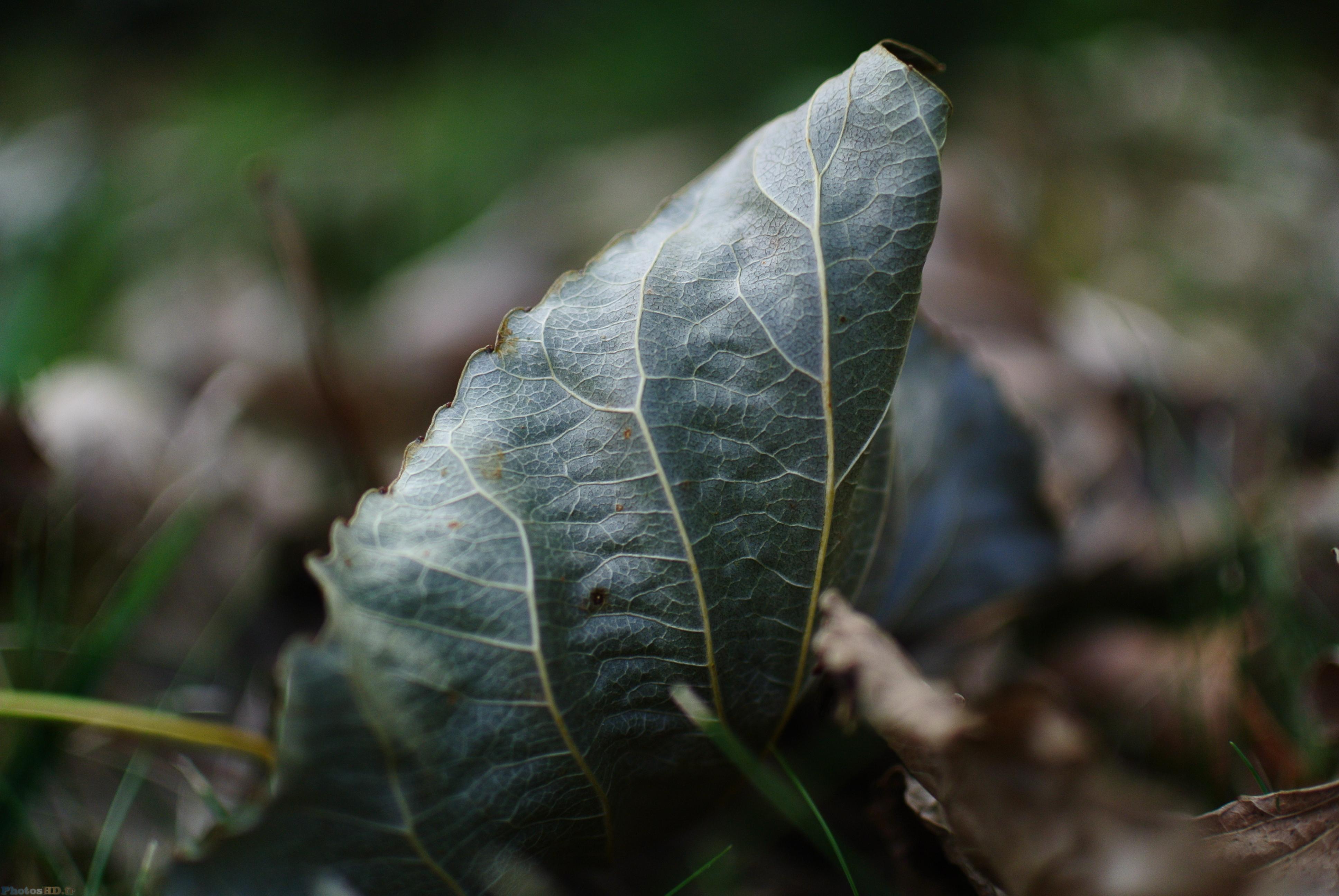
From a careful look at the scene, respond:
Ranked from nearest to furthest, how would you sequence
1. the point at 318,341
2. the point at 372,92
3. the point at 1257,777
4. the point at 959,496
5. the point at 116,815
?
the point at 1257,777 → the point at 116,815 → the point at 959,496 → the point at 318,341 → the point at 372,92

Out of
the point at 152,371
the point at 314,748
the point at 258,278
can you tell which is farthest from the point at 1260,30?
the point at 314,748

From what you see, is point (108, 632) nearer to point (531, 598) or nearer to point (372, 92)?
point (531, 598)

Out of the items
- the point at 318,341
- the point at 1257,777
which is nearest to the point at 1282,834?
the point at 1257,777

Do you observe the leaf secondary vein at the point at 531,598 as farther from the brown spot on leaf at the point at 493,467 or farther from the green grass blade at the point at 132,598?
the green grass blade at the point at 132,598

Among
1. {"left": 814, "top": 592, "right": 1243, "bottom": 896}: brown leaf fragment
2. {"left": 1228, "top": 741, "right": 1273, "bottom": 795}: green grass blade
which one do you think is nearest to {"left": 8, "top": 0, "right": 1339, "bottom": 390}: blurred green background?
{"left": 814, "top": 592, "right": 1243, "bottom": 896}: brown leaf fragment

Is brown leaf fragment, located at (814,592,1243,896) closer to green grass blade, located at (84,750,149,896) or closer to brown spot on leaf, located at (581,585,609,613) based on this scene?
brown spot on leaf, located at (581,585,609,613)

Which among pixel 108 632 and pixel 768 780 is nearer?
pixel 768 780

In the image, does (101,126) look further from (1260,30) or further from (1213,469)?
(1260,30)
